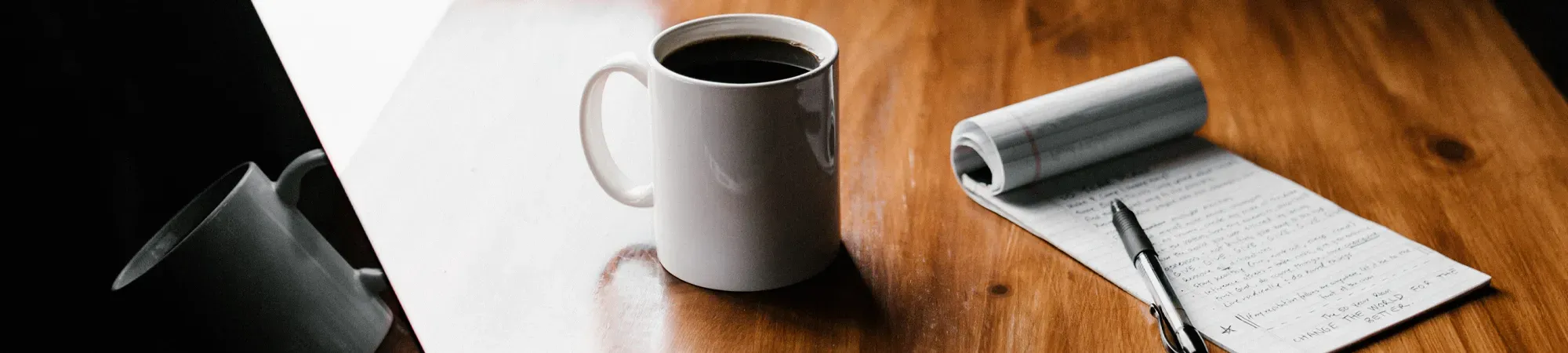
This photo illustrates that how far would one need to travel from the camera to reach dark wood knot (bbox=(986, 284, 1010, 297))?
60 centimetres

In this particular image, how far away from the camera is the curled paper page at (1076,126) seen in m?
0.71

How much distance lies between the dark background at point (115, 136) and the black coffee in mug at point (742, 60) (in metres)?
0.25

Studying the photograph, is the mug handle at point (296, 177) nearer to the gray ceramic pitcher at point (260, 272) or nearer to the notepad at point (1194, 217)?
the gray ceramic pitcher at point (260, 272)

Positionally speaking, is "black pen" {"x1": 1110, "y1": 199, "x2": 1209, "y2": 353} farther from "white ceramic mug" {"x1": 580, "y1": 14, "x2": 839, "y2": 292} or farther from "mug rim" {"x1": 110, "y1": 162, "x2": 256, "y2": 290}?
"mug rim" {"x1": 110, "y1": 162, "x2": 256, "y2": 290}

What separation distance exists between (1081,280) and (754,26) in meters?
0.25

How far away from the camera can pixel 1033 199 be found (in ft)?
2.34

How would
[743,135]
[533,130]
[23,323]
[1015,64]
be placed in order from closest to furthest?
[23,323] < [743,135] < [533,130] < [1015,64]

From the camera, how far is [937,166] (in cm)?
77

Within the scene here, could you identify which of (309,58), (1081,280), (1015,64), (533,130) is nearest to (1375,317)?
(1081,280)

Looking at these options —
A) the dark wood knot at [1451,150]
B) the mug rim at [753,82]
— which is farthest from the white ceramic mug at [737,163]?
the dark wood knot at [1451,150]

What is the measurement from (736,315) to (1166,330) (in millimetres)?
235

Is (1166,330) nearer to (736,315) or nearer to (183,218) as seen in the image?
(736,315)

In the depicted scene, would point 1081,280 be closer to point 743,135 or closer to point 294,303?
point 743,135

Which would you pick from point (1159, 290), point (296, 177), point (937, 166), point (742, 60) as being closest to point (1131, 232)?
point (1159, 290)
